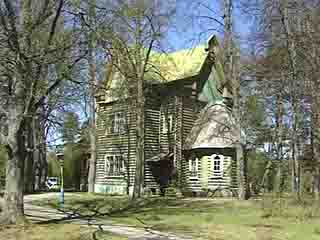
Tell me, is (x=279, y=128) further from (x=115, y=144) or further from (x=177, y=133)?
(x=115, y=144)

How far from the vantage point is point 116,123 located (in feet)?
132

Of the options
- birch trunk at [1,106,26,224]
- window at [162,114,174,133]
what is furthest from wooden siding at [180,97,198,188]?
birch trunk at [1,106,26,224]

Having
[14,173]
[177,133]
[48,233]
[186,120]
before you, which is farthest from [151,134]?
[48,233]

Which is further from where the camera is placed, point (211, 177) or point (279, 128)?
point (211, 177)

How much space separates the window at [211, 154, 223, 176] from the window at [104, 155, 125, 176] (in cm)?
724

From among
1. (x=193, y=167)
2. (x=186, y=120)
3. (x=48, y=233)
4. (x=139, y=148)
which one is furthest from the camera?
(x=186, y=120)

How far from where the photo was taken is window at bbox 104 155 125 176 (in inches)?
1553

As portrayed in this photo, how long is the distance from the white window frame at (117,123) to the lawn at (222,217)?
10.3m

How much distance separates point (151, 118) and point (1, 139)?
852 inches

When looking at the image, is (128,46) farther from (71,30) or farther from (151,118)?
(71,30)

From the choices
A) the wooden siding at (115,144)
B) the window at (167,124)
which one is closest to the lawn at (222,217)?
the wooden siding at (115,144)

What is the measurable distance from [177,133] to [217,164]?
3768 millimetres

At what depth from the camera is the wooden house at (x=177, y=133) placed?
118 feet

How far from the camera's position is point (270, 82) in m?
29.7
